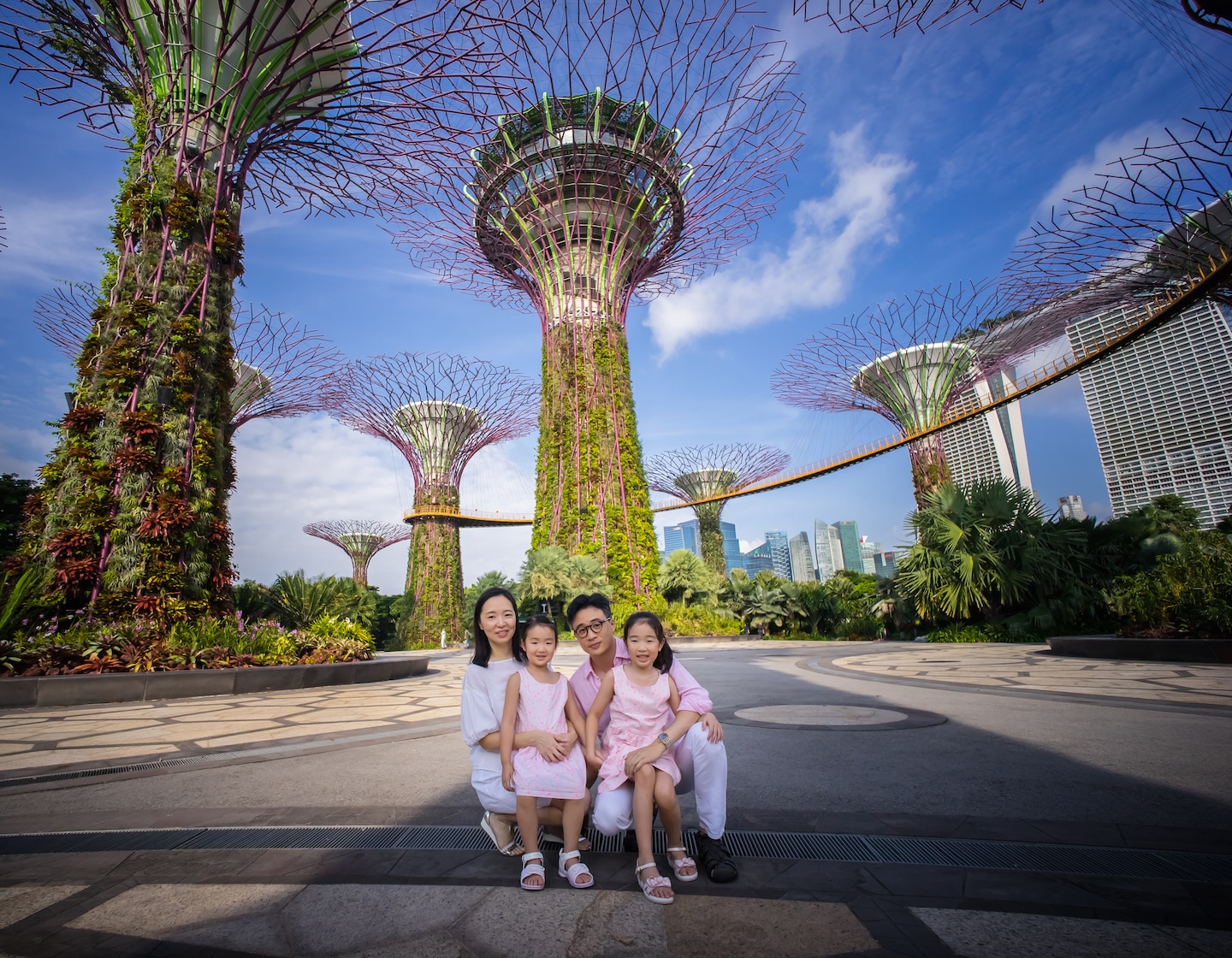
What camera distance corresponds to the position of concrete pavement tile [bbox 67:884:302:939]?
1572 mm

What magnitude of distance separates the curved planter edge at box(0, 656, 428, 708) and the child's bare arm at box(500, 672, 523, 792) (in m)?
6.82

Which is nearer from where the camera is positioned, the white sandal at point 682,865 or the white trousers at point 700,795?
the white sandal at point 682,865

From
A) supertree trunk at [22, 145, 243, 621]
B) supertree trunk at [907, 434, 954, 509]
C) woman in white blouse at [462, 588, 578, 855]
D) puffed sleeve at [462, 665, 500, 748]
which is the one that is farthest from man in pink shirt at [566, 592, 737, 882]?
supertree trunk at [907, 434, 954, 509]

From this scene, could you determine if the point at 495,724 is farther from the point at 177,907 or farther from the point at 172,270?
the point at 172,270

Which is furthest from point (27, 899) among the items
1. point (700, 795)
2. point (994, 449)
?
point (994, 449)

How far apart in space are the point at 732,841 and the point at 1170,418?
2479 inches

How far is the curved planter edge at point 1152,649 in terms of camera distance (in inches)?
270

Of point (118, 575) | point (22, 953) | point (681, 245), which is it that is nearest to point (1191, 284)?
point (681, 245)

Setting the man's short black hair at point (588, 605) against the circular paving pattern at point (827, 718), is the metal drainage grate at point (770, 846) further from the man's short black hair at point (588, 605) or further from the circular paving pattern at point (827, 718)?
the circular paving pattern at point (827, 718)

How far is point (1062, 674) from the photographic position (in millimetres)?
6605

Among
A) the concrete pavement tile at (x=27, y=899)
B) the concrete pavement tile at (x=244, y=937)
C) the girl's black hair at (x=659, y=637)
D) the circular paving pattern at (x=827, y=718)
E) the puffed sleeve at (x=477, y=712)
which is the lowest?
the circular paving pattern at (x=827, y=718)

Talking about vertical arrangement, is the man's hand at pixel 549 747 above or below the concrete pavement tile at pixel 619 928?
above

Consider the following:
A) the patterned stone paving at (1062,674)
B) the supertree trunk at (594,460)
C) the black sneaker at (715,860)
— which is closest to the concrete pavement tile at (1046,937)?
the black sneaker at (715,860)

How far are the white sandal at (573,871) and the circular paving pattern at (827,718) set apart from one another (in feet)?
9.00
